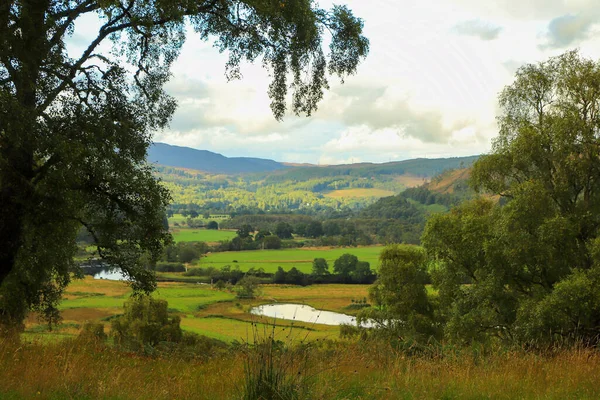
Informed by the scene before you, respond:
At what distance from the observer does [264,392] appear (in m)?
5.49

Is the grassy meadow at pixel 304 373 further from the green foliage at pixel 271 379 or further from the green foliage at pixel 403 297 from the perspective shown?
the green foliage at pixel 403 297

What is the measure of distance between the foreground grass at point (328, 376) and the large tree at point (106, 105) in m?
3.16

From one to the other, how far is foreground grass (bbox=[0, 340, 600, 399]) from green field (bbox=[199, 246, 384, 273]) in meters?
97.7

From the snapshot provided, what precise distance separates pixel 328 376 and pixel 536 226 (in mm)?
16761

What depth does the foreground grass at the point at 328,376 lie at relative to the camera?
6410 mm

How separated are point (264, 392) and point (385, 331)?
28167 mm

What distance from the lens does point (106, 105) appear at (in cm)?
1186

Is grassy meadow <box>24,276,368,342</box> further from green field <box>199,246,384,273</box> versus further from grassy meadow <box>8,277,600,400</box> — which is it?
grassy meadow <box>8,277,600,400</box>

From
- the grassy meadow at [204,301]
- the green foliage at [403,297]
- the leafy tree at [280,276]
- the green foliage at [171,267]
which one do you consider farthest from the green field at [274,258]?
the green foliage at [403,297]

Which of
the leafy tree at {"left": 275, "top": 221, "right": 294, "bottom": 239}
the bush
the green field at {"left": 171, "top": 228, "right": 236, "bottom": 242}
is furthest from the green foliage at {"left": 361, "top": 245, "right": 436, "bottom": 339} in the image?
the leafy tree at {"left": 275, "top": 221, "right": 294, "bottom": 239}

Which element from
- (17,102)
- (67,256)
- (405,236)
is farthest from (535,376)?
(405,236)

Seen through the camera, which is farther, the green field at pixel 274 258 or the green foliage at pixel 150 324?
the green field at pixel 274 258

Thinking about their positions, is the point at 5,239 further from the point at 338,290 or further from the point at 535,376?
the point at 338,290

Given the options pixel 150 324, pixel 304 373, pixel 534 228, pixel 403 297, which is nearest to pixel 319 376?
pixel 304 373
